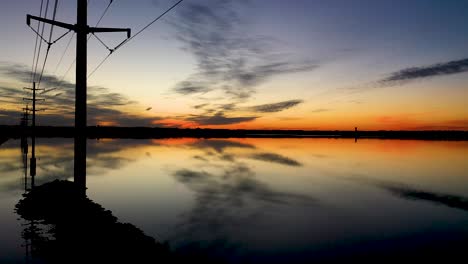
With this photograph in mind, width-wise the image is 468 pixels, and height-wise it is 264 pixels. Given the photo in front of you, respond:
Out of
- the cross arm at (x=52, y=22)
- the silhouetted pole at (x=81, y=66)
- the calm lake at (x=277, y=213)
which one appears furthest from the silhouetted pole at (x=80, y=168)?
the cross arm at (x=52, y=22)

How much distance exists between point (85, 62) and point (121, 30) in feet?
9.79

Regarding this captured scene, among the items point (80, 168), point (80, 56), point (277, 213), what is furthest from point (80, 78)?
point (277, 213)

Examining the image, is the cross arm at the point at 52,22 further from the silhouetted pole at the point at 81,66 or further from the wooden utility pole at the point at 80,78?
the silhouetted pole at the point at 81,66

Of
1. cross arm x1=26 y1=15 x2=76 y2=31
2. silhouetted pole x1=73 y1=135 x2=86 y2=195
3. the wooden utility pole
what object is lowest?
silhouetted pole x1=73 y1=135 x2=86 y2=195

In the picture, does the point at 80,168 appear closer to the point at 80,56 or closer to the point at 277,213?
the point at 80,56

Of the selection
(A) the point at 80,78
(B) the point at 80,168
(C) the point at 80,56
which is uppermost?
(C) the point at 80,56

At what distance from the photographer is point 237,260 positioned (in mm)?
13102

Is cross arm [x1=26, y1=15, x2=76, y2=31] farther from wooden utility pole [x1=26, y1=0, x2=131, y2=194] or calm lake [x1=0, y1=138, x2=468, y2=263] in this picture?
calm lake [x1=0, y1=138, x2=468, y2=263]

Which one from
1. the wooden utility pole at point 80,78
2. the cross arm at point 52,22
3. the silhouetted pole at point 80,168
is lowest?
the silhouetted pole at point 80,168

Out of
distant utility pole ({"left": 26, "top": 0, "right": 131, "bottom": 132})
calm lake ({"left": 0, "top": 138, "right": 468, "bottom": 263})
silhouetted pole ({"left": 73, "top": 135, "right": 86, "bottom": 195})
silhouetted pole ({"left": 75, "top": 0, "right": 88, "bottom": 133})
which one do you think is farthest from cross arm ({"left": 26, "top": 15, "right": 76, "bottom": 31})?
calm lake ({"left": 0, "top": 138, "right": 468, "bottom": 263})

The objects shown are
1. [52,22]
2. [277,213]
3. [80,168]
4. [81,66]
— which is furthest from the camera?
[277,213]

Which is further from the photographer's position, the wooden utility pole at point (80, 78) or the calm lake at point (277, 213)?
the wooden utility pole at point (80, 78)

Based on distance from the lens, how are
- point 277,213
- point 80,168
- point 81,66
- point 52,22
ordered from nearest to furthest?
point 81,66
point 80,168
point 52,22
point 277,213

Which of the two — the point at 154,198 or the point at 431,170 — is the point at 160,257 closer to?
the point at 154,198
